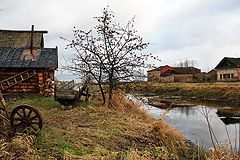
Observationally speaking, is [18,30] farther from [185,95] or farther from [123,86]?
[185,95]

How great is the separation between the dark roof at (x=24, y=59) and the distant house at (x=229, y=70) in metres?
37.1

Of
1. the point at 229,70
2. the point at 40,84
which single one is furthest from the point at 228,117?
the point at 229,70

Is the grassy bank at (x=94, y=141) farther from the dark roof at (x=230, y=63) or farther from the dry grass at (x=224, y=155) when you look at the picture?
the dark roof at (x=230, y=63)

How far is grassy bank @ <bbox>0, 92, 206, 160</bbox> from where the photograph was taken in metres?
4.02

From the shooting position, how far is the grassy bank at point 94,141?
4.02 meters

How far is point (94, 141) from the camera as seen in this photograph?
16.5ft

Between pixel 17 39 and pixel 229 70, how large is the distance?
3900cm

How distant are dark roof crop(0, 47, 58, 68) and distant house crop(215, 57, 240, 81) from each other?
122 ft

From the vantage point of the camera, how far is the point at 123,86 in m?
10.5

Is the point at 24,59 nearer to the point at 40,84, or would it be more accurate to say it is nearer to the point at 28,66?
the point at 28,66

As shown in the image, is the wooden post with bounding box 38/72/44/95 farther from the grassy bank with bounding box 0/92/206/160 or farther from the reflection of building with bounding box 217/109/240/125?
the reflection of building with bounding box 217/109/240/125

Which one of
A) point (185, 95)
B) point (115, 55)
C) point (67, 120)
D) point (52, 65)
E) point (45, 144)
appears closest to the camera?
point (45, 144)

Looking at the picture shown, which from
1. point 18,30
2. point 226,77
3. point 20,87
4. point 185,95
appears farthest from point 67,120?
point 226,77

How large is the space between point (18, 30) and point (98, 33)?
19616 mm
